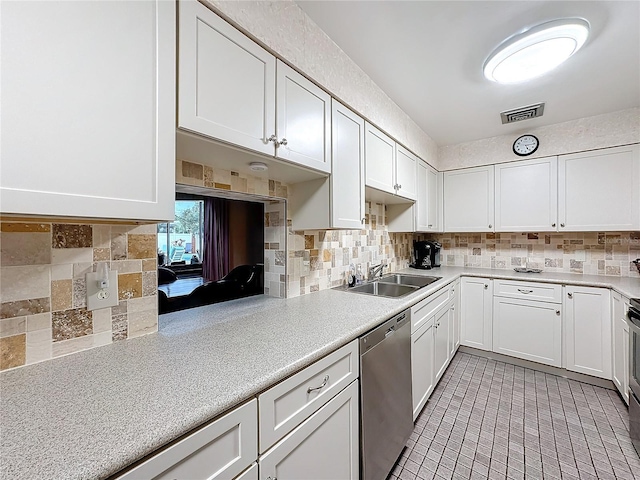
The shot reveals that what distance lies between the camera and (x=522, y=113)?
245 cm

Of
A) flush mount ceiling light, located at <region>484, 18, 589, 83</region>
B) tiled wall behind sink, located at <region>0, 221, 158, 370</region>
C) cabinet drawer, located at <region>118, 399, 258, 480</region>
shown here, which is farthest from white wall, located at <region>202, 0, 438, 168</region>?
cabinet drawer, located at <region>118, 399, 258, 480</region>

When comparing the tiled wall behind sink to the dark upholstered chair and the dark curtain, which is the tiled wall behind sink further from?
the dark curtain

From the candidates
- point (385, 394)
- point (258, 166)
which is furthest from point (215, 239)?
point (385, 394)

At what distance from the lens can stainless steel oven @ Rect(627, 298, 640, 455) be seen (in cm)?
162

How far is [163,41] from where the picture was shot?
2.75 feet

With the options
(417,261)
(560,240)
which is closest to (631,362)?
(560,240)

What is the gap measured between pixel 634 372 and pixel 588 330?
690mm

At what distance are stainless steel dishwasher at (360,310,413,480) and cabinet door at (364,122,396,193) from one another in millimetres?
982

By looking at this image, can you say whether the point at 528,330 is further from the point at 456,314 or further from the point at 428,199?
the point at 428,199

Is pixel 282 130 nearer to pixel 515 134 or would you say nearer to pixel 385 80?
pixel 385 80

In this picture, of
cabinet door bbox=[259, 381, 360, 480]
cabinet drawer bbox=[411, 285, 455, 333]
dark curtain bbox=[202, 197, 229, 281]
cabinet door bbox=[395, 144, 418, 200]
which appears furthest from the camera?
cabinet door bbox=[395, 144, 418, 200]

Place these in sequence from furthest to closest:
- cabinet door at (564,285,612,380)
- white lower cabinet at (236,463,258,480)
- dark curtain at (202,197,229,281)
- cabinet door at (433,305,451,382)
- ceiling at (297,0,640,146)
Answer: cabinet door at (564,285,612,380)
cabinet door at (433,305,451,382)
dark curtain at (202,197,229,281)
ceiling at (297,0,640,146)
white lower cabinet at (236,463,258,480)

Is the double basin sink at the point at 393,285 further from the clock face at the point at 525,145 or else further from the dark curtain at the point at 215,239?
the clock face at the point at 525,145

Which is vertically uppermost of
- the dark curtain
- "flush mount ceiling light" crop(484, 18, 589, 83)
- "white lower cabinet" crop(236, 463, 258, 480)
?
"flush mount ceiling light" crop(484, 18, 589, 83)
